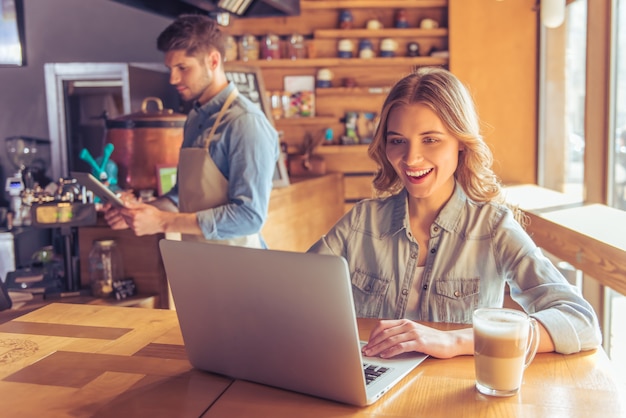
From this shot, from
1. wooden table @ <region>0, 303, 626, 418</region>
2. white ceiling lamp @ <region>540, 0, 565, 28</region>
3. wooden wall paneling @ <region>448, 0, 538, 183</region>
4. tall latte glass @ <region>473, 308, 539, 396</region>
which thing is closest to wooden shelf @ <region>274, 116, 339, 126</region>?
wooden wall paneling @ <region>448, 0, 538, 183</region>

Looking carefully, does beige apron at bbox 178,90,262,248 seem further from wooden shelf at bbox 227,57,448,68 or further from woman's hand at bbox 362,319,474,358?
wooden shelf at bbox 227,57,448,68

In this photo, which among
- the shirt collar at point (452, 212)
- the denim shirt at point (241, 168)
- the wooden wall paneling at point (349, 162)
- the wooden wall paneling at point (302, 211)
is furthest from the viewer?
the wooden wall paneling at point (349, 162)

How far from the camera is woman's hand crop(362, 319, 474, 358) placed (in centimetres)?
121

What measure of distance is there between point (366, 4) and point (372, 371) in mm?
4019

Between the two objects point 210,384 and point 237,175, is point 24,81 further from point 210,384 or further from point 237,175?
point 210,384

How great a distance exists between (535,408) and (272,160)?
1.61 m

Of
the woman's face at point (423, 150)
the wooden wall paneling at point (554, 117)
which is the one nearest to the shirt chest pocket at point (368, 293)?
the woman's face at point (423, 150)

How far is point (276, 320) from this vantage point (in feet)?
3.43

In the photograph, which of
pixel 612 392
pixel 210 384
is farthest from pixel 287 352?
pixel 612 392

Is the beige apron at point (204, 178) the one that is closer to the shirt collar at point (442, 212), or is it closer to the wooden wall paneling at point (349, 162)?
the shirt collar at point (442, 212)

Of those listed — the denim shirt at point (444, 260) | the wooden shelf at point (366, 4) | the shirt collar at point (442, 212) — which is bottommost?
the denim shirt at point (444, 260)

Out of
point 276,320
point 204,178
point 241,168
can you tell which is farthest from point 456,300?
point 204,178

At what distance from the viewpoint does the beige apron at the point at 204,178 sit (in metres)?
2.48

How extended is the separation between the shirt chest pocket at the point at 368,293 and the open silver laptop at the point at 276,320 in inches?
16.7
